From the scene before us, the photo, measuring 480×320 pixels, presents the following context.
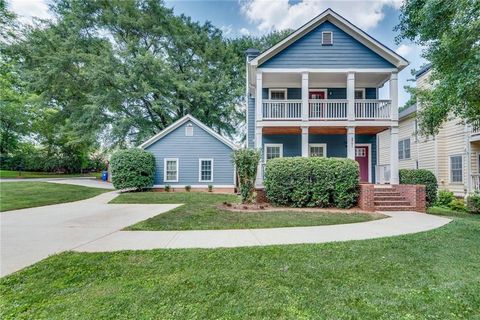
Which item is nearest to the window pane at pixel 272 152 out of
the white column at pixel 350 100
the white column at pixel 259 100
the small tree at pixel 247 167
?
the white column at pixel 259 100

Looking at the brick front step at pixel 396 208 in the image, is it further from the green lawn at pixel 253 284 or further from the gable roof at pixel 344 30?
the gable roof at pixel 344 30

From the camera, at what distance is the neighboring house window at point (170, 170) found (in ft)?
52.4

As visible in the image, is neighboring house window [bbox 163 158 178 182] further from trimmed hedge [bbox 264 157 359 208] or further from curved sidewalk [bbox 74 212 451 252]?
curved sidewalk [bbox 74 212 451 252]

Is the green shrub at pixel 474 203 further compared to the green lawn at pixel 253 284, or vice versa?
the green shrub at pixel 474 203

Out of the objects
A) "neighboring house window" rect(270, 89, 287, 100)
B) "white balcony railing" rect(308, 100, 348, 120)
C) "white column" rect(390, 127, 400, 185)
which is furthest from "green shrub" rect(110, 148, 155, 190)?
"white column" rect(390, 127, 400, 185)

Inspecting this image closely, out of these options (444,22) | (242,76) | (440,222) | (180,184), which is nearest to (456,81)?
(444,22)

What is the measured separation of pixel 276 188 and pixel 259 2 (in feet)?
34.4

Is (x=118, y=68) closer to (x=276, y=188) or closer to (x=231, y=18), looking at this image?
(x=231, y=18)

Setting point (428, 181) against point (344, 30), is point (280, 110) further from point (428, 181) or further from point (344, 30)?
point (428, 181)

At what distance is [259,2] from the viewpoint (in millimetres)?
13523

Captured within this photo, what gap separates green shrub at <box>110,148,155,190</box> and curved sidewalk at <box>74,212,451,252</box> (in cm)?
940

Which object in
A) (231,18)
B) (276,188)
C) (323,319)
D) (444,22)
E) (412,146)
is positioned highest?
(231,18)

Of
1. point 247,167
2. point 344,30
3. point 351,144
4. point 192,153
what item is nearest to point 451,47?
point 351,144

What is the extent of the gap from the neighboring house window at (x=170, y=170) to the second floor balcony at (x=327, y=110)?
23.2 feet
